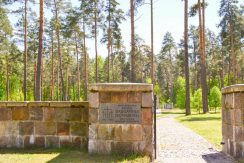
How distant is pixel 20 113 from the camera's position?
29.9ft

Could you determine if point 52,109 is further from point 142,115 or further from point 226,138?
point 226,138

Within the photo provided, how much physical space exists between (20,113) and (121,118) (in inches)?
114

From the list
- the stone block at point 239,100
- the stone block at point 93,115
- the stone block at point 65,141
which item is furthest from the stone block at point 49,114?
the stone block at point 239,100

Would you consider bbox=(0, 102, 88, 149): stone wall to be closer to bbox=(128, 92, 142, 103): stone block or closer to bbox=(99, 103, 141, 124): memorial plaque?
bbox=(99, 103, 141, 124): memorial plaque

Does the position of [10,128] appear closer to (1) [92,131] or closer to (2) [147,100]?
(1) [92,131]

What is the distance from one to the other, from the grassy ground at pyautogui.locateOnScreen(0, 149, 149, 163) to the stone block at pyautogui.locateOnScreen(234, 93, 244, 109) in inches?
91.8

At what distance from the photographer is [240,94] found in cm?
762

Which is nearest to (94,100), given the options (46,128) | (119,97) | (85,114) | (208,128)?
(119,97)

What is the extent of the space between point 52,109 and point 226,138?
4511 mm

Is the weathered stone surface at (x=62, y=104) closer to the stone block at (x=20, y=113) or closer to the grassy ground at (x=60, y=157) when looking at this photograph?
the stone block at (x=20, y=113)

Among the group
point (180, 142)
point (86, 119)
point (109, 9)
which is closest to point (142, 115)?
point (86, 119)

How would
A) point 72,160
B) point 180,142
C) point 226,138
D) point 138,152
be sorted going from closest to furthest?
point 72,160 → point 138,152 → point 226,138 → point 180,142

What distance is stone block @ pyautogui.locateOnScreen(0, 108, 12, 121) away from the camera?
29.9 ft

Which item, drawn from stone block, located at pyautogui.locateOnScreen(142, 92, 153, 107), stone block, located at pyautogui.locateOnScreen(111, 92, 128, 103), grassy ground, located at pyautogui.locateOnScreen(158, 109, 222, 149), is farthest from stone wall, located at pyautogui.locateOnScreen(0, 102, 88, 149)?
grassy ground, located at pyautogui.locateOnScreen(158, 109, 222, 149)
